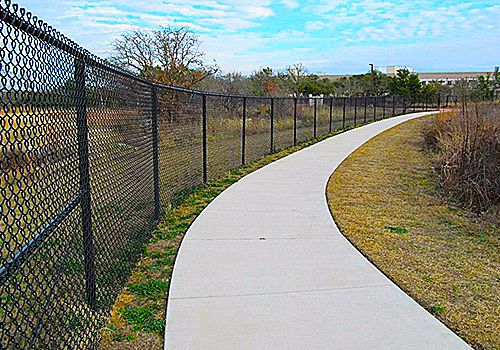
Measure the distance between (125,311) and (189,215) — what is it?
304 centimetres

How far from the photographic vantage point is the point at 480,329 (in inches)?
140

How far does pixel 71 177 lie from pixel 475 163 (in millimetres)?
6974

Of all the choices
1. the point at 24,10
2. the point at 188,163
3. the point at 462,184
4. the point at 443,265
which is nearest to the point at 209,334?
the point at 24,10

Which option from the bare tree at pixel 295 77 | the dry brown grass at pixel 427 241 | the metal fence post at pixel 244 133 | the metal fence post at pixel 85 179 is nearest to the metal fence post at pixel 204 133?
the metal fence post at pixel 244 133

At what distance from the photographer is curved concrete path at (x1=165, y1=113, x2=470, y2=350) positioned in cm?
333

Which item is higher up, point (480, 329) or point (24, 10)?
point (24, 10)

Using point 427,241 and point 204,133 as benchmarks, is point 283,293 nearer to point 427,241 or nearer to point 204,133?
point 427,241

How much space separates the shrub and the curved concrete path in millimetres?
2701

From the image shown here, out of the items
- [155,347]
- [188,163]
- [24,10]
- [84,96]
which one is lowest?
[155,347]

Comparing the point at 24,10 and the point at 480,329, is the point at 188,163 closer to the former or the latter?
the point at 480,329

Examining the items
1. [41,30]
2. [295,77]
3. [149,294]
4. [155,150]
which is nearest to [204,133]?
[155,150]

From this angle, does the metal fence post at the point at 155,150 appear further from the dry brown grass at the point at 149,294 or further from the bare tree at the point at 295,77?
the bare tree at the point at 295,77

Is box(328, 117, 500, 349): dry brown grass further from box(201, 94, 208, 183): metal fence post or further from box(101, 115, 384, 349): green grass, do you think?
box(201, 94, 208, 183): metal fence post

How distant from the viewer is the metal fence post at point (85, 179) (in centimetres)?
319
